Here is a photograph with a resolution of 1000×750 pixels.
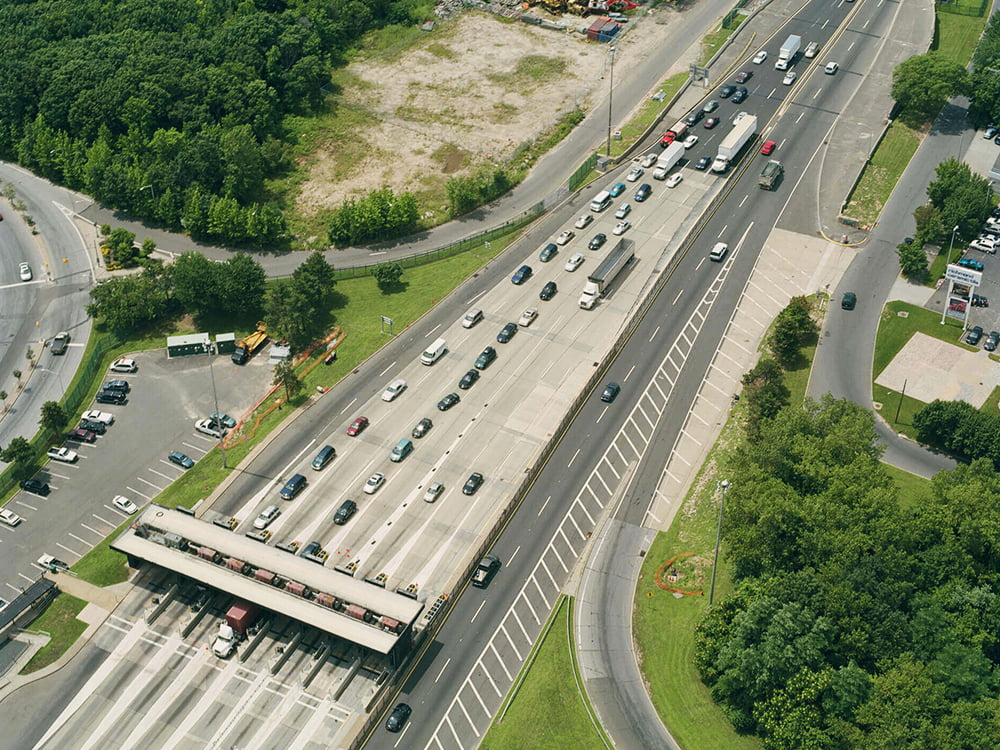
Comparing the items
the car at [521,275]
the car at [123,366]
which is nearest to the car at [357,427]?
the car at [521,275]

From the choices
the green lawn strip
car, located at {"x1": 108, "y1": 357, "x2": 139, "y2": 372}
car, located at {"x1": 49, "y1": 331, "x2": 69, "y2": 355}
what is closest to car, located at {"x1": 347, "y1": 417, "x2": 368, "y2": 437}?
car, located at {"x1": 108, "y1": 357, "x2": 139, "y2": 372}

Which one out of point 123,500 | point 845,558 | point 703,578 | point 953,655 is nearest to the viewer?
point 953,655

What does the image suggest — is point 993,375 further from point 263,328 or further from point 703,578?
point 263,328

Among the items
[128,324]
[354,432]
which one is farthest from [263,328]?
[354,432]

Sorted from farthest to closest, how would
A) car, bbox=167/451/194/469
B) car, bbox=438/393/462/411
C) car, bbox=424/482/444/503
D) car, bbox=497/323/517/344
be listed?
1. car, bbox=497/323/517/344
2. car, bbox=438/393/462/411
3. car, bbox=167/451/194/469
4. car, bbox=424/482/444/503

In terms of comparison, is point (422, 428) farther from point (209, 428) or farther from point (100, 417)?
point (100, 417)

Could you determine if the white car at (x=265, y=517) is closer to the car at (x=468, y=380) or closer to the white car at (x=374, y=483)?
the white car at (x=374, y=483)

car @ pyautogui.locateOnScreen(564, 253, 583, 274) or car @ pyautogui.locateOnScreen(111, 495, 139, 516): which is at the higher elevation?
car @ pyautogui.locateOnScreen(564, 253, 583, 274)

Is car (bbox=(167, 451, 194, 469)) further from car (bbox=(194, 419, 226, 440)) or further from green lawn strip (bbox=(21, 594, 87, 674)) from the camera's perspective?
green lawn strip (bbox=(21, 594, 87, 674))
